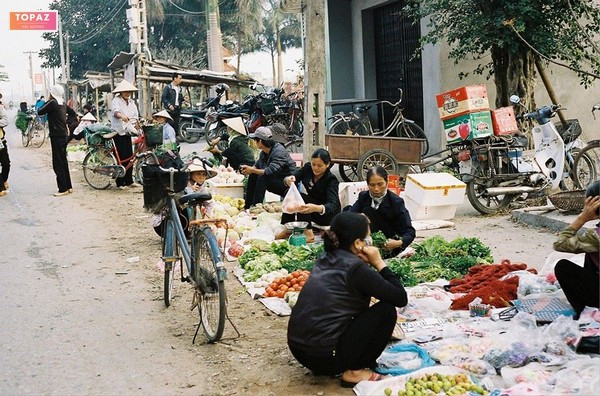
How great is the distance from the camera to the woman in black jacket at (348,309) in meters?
5.04

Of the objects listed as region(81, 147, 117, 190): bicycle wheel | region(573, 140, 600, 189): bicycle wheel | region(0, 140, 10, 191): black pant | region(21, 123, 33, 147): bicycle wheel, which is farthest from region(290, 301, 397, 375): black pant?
region(21, 123, 33, 147): bicycle wheel

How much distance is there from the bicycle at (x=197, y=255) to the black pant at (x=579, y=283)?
8.13ft

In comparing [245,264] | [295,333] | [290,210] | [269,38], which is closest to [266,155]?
[290,210]

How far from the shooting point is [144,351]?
618 cm

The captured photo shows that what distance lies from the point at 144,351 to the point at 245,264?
2663mm

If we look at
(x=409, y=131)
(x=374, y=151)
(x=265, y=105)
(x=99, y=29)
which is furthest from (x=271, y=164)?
(x=99, y=29)

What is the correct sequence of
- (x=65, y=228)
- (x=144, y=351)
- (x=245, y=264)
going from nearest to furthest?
(x=144, y=351)
(x=245, y=264)
(x=65, y=228)

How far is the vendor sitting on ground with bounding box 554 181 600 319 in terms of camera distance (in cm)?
561

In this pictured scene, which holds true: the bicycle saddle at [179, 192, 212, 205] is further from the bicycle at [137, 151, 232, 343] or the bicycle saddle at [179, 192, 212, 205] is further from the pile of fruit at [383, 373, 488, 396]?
the pile of fruit at [383, 373, 488, 396]

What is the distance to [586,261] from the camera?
5906mm

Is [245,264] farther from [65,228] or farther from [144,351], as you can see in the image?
[65,228]

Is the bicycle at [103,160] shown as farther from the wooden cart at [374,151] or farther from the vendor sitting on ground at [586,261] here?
the vendor sitting on ground at [586,261]

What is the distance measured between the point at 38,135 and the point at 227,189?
73.8ft

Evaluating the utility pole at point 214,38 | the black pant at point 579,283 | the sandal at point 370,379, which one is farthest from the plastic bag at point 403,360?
the utility pole at point 214,38
